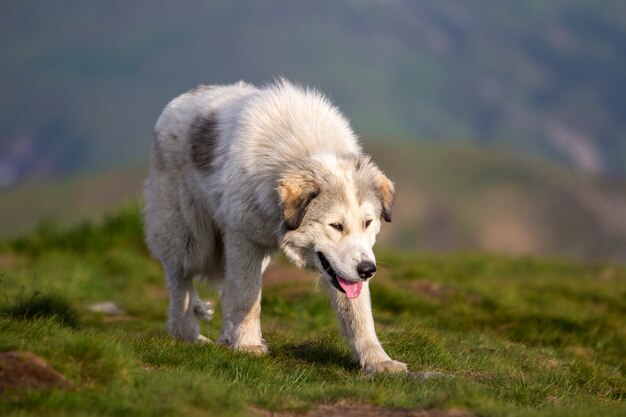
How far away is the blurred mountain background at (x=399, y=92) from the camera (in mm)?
77500

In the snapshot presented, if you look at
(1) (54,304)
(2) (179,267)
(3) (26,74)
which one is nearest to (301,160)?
(2) (179,267)

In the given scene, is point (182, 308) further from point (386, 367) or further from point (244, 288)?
point (386, 367)

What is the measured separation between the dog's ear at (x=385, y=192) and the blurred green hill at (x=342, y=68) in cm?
8538

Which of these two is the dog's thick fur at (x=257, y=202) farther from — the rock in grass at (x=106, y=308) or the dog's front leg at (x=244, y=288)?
the rock in grass at (x=106, y=308)

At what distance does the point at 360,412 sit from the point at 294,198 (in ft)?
5.18

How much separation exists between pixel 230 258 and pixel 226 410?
2.16 meters

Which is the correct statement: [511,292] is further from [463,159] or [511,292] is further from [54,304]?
[463,159]

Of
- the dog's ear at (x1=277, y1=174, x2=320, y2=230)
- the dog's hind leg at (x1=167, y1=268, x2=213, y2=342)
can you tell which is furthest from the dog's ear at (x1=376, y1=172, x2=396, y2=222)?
the dog's hind leg at (x1=167, y1=268, x2=213, y2=342)

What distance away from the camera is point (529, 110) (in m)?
125

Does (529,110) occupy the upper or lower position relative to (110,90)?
upper

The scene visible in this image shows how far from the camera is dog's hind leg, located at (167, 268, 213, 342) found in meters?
7.57

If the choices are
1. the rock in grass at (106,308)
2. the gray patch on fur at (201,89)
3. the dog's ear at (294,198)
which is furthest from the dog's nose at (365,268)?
the rock in grass at (106,308)

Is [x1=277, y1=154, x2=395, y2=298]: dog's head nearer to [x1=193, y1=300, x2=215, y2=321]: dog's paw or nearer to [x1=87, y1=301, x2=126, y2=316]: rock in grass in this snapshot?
[x1=193, y1=300, x2=215, y2=321]: dog's paw

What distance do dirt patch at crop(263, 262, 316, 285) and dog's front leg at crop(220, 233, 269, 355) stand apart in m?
4.02
